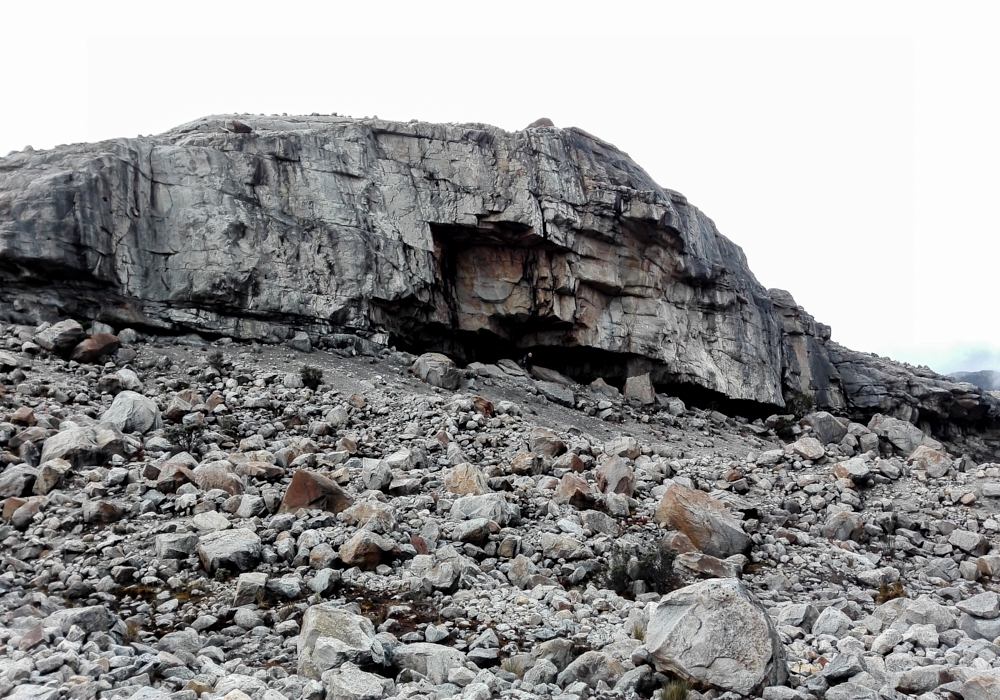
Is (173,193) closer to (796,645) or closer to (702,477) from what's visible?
(702,477)

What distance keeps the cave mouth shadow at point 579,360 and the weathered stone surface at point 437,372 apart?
16.3ft

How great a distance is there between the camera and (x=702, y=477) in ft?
57.3

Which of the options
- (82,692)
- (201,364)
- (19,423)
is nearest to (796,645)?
(82,692)

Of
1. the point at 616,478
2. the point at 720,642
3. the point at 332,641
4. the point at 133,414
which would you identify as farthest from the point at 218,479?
the point at 720,642

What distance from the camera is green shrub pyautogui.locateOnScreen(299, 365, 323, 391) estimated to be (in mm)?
20391

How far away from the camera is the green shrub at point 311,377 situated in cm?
2039

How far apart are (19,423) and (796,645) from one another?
1445 centimetres

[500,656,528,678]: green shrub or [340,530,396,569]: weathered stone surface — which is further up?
[500,656,528,678]: green shrub

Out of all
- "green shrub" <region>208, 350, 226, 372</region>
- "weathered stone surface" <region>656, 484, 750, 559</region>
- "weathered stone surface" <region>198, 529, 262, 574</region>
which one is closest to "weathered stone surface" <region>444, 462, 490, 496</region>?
"weathered stone surface" <region>656, 484, 750, 559</region>

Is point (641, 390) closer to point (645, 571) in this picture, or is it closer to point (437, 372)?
point (437, 372)

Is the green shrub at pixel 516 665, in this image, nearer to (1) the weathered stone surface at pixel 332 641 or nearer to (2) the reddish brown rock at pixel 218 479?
(1) the weathered stone surface at pixel 332 641

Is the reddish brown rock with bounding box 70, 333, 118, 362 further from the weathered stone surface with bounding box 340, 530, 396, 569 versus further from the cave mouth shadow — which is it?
the weathered stone surface with bounding box 340, 530, 396, 569

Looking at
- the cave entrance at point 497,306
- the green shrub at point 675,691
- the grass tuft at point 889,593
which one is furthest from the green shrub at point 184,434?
the grass tuft at point 889,593

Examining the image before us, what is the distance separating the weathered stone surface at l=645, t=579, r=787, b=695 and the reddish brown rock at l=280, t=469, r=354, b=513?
6.09 m
